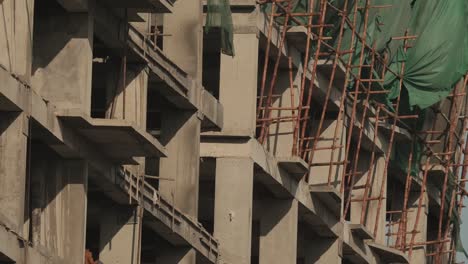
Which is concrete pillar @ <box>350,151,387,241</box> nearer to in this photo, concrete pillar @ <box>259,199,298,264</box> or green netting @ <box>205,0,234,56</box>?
concrete pillar @ <box>259,199,298,264</box>

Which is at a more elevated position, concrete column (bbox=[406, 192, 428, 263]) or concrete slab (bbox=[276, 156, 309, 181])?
concrete column (bbox=[406, 192, 428, 263])

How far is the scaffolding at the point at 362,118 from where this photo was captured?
6262cm

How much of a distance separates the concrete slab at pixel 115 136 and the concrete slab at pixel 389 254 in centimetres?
2444

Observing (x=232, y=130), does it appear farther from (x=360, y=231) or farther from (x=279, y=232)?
(x=360, y=231)

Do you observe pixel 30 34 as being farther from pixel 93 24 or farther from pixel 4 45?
pixel 93 24

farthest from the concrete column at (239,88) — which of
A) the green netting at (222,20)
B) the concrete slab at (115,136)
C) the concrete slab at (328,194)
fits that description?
the concrete slab at (115,136)

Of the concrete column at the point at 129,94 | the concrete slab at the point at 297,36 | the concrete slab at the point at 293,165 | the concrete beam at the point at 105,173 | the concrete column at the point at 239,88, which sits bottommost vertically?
the concrete beam at the point at 105,173

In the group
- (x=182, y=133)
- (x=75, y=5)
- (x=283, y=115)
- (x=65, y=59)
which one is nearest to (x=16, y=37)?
(x=75, y=5)

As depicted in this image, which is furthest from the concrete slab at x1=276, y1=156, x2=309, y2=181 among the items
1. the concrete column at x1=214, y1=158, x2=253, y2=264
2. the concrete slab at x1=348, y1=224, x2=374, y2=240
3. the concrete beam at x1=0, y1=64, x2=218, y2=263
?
the concrete slab at x1=348, y1=224, x2=374, y2=240

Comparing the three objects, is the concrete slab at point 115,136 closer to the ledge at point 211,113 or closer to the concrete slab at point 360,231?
the ledge at point 211,113

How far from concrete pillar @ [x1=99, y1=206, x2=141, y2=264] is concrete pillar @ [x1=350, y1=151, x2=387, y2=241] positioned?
23.1 metres

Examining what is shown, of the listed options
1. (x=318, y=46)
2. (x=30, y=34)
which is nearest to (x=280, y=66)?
(x=318, y=46)

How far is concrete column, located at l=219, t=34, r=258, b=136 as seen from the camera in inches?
2307

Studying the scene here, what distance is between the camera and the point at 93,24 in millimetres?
46531
